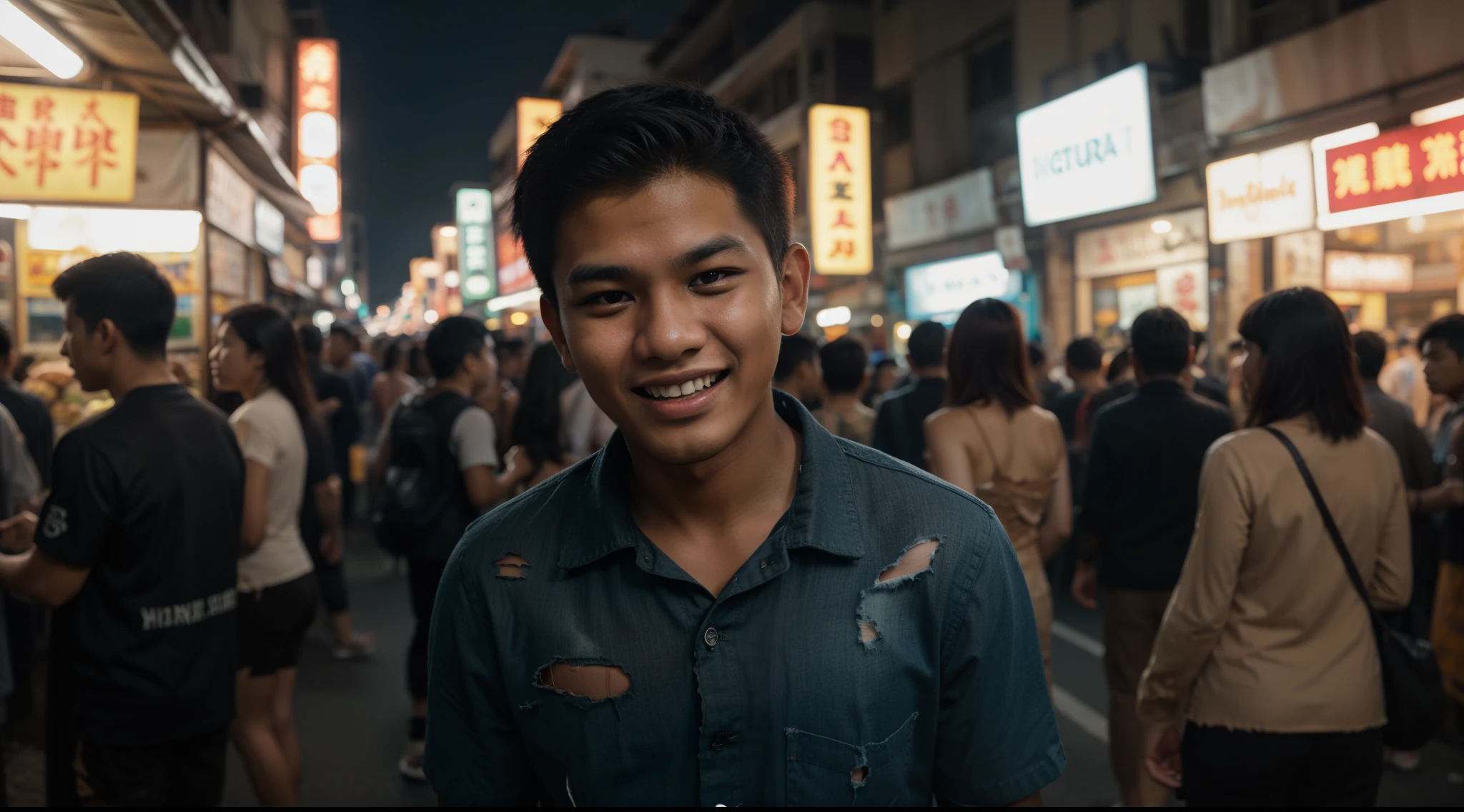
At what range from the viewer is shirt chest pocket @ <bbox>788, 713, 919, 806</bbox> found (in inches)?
53.2

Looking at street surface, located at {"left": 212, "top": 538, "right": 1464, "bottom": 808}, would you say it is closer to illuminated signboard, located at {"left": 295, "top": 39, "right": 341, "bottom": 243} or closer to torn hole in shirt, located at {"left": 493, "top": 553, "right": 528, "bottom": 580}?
torn hole in shirt, located at {"left": 493, "top": 553, "right": 528, "bottom": 580}

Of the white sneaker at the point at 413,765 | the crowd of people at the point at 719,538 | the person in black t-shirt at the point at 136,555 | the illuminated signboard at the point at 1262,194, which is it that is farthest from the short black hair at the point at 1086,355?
the person in black t-shirt at the point at 136,555

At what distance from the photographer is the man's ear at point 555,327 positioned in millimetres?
1515

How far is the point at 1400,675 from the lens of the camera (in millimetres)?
2727

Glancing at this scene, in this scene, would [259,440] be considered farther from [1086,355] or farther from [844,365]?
[1086,355]

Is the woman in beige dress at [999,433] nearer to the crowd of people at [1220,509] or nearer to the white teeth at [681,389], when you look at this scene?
the crowd of people at [1220,509]

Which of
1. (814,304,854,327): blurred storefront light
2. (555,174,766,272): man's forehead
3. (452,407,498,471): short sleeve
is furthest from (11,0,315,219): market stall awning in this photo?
(814,304,854,327): blurred storefront light

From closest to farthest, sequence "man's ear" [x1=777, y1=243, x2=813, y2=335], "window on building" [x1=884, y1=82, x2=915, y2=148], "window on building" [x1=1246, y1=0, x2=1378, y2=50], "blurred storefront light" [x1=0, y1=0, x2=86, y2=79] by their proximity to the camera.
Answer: "man's ear" [x1=777, y1=243, x2=813, y2=335], "blurred storefront light" [x1=0, y1=0, x2=86, y2=79], "window on building" [x1=1246, y1=0, x2=1378, y2=50], "window on building" [x1=884, y1=82, x2=915, y2=148]

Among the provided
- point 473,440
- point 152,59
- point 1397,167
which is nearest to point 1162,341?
point 473,440

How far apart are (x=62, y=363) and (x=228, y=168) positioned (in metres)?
2.04

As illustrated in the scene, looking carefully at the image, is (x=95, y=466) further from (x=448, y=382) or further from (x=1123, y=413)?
(x=1123, y=413)

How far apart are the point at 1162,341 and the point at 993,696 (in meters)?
3.25

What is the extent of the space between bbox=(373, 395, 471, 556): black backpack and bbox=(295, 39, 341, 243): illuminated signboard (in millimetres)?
15322

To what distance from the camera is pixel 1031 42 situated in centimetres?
1551
